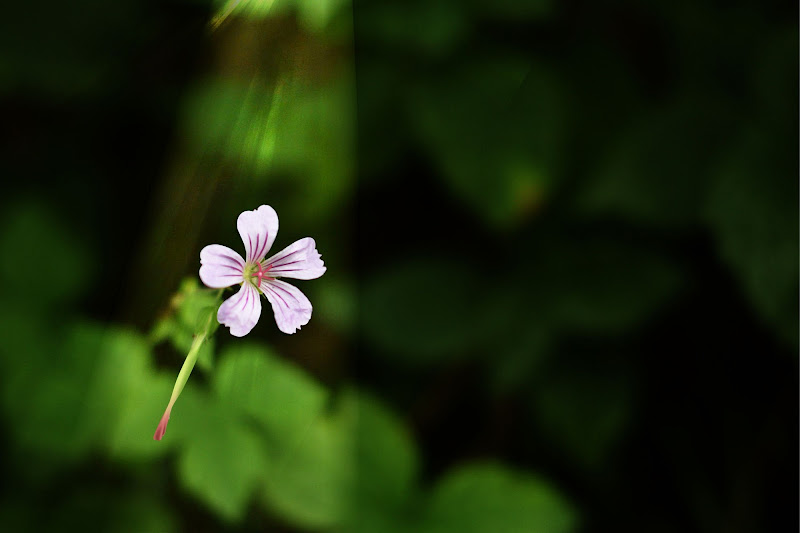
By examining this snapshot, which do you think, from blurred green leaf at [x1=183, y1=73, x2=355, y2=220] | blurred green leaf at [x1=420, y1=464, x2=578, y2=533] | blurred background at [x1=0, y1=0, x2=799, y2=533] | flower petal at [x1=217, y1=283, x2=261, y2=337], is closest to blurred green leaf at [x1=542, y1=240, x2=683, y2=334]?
blurred background at [x1=0, y1=0, x2=799, y2=533]

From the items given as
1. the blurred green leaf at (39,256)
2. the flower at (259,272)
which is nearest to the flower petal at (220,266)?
the flower at (259,272)

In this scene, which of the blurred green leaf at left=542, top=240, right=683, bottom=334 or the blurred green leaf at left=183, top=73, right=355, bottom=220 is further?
the blurred green leaf at left=542, top=240, right=683, bottom=334

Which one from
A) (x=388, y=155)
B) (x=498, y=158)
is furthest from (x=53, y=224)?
(x=498, y=158)

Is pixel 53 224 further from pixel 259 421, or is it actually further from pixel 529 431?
pixel 529 431

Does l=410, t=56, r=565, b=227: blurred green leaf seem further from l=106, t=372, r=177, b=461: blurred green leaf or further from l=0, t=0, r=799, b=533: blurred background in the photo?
l=106, t=372, r=177, b=461: blurred green leaf

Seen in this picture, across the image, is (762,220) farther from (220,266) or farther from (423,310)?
(220,266)

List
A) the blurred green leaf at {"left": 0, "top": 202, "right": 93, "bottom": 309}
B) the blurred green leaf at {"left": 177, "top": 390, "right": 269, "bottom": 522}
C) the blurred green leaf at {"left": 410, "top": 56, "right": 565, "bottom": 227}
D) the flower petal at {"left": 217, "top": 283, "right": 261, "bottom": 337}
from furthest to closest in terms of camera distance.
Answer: the blurred green leaf at {"left": 410, "top": 56, "right": 565, "bottom": 227}, the blurred green leaf at {"left": 0, "top": 202, "right": 93, "bottom": 309}, the blurred green leaf at {"left": 177, "top": 390, "right": 269, "bottom": 522}, the flower petal at {"left": 217, "top": 283, "right": 261, "bottom": 337}
